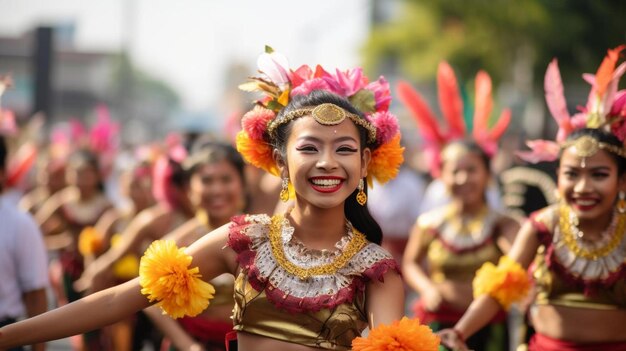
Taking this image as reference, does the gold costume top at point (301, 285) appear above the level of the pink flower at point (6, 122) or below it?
below

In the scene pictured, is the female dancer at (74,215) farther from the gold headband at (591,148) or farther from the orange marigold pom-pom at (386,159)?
the orange marigold pom-pom at (386,159)

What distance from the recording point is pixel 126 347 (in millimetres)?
8805

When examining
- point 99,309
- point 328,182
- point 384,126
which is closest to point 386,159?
point 384,126

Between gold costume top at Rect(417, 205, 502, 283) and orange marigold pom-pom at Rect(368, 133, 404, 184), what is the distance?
316 cm

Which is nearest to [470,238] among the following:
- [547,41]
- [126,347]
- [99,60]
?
[126,347]

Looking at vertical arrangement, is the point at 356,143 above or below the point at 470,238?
above

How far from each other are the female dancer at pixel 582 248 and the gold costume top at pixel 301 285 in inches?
53.7

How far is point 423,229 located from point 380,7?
64.3 meters

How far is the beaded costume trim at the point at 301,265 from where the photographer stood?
4.29 m

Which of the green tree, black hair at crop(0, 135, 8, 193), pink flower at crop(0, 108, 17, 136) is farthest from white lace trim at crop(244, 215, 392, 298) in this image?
the green tree

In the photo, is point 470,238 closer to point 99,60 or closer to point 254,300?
point 254,300

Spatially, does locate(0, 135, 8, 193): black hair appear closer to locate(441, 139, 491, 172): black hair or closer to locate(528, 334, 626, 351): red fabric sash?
locate(528, 334, 626, 351): red fabric sash

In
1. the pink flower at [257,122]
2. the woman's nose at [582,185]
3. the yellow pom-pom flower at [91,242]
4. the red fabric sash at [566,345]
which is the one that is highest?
the pink flower at [257,122]

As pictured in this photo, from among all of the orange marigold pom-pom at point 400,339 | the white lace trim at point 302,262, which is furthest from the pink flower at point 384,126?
the orange marigold pom-pom at point 400,339
